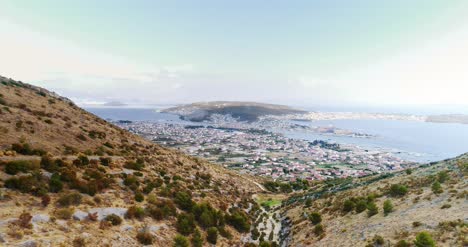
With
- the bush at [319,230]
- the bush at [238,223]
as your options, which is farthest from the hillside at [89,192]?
the bush at [319,230]

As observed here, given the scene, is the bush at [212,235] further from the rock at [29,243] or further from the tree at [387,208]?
the tree at [387,208]

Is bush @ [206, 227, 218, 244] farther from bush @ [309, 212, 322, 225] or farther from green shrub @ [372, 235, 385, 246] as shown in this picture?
green shrub @ [372, 235, 385, 246]

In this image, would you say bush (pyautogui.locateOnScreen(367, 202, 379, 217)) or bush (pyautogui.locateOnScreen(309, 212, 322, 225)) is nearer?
bush (pyautogui.locateOnScreen(367, 202, 379, 217))

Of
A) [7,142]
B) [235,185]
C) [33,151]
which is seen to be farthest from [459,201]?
[7,142]

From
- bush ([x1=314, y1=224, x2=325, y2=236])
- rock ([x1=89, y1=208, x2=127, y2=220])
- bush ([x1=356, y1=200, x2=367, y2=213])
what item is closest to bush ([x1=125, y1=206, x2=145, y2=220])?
rock ([x1=89, y1=208, x2=127, y2=220])

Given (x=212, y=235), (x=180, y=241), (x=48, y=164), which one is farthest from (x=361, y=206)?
(x=48, y=164)

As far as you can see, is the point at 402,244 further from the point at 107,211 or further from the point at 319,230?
the point at 107,211

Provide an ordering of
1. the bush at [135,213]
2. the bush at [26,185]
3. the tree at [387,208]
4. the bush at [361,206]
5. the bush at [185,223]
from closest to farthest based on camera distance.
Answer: the bush at [26,185] → the bush at [135,213] → the bush at [185,223] → the tree at [387,208] → the bush at [361,206]
